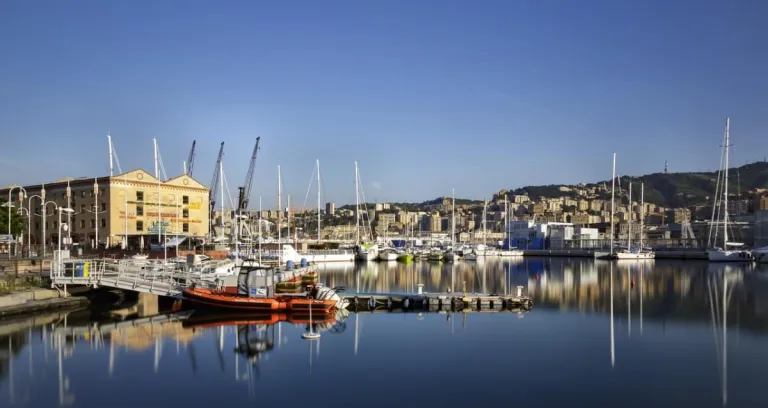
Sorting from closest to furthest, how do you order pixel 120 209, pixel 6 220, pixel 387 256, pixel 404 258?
pixel 6 220, pixel 120 209, pixel 404 258, pixel 387 256

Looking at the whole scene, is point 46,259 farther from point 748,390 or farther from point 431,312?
point 748,390

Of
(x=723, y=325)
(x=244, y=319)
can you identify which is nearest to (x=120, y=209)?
(x=244, y=319)

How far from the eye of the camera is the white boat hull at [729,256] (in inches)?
4013

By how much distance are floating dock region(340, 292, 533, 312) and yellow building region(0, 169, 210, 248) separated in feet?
118

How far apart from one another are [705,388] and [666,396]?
2.06 metres

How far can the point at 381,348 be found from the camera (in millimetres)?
27344

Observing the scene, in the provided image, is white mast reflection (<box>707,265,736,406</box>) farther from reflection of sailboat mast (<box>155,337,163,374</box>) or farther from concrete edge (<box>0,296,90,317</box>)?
concrete edge (<box>0,296,90,317</box>)

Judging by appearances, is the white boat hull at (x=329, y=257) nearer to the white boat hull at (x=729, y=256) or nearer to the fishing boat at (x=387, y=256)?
the fishing boat at (x=387, y=256)

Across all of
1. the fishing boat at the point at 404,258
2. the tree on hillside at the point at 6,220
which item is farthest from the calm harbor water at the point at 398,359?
the fishing boat at the point at 404,258

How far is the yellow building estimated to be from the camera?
70.9 metres

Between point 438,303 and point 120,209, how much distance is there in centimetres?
4614

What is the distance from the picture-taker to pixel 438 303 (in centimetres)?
3947

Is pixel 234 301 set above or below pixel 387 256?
above

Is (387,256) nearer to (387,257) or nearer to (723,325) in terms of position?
(387,257)
